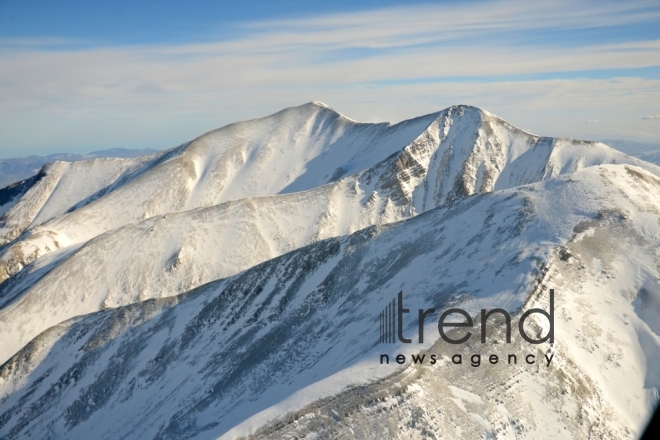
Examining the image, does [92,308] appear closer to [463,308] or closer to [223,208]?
[223,208]

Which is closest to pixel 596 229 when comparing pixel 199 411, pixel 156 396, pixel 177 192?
pixel 199 411

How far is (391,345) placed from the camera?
4181 centimetres

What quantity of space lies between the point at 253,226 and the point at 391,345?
68.0 metres

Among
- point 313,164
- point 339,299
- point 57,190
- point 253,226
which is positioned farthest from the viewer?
point 57,190

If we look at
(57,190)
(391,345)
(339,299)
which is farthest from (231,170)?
(391,345)

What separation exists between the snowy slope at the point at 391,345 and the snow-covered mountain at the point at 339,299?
0.64ft

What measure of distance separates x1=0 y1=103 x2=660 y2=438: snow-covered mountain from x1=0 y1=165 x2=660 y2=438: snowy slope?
0.20 metres

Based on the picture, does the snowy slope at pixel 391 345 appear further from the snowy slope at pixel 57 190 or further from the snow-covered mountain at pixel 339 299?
the snowy slope at pixel 57 190

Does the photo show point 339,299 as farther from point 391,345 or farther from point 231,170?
→ point 231,170

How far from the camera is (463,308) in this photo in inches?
1736

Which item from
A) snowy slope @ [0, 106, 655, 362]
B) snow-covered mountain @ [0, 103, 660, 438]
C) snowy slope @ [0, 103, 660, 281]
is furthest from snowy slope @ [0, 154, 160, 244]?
snowy slope @ [0, 106, 655, 362]

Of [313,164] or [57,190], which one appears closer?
[313,164]

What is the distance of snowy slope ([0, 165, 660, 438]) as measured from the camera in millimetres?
37344

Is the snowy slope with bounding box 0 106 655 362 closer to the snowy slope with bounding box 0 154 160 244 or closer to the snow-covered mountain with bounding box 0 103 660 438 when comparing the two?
the snow-covered mountain with bounding box 0 103 660 438
